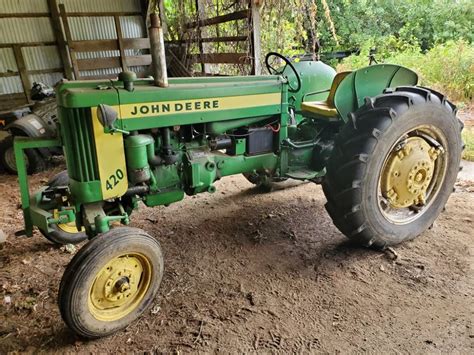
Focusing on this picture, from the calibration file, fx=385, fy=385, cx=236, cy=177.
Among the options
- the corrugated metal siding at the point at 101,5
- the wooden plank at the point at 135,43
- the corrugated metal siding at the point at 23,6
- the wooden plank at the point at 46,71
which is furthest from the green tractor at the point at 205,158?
the corrugated metal siding at the point at 101,5

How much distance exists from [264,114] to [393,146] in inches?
35.8

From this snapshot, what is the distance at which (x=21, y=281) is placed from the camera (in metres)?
2.57

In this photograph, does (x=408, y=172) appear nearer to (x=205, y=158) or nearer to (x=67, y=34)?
(x=205, y=158)

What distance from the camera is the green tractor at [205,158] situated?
207cm

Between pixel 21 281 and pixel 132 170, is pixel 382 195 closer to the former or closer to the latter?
pixel 132 170

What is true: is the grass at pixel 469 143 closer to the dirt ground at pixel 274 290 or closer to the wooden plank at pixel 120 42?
the dirt ground at pixel 274 290

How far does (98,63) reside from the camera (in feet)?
24.1

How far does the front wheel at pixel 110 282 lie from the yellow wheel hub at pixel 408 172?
167 cm

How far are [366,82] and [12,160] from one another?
454 centimetres

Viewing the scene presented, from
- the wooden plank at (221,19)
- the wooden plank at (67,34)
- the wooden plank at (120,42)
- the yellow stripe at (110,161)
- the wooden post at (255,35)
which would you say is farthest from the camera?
the wooden plank at (120,42)

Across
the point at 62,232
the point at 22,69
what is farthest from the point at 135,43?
the point at 62,232

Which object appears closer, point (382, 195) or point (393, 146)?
point (393, 146)

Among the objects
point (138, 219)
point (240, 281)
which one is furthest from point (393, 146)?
point (138, 219)

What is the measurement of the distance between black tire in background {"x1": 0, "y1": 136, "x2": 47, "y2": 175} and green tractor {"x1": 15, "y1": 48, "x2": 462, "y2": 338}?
233 centimetres
